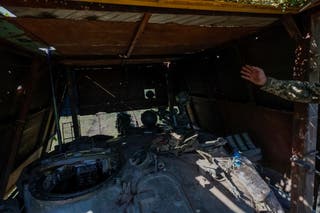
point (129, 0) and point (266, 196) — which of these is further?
point (266, 196)

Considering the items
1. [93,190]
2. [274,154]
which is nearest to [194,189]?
[93,190]

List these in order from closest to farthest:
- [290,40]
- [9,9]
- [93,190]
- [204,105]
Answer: [9,9] → [93,190] → [290,40] → [204,105]

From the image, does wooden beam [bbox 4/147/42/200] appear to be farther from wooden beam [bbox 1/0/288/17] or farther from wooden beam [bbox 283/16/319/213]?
wooden beam [bbox 283/16/319/213]

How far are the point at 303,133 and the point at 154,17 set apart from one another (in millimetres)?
2707

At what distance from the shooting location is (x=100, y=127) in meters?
8.62

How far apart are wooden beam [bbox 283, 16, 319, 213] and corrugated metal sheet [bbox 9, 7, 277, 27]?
1.81ft

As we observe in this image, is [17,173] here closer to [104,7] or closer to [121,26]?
[121,26]

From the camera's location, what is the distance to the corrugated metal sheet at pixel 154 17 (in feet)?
7.73

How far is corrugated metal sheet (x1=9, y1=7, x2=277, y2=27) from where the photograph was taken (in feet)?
7.73

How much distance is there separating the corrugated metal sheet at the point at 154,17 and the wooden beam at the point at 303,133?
21.7 inches

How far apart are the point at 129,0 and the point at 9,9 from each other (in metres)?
1.11

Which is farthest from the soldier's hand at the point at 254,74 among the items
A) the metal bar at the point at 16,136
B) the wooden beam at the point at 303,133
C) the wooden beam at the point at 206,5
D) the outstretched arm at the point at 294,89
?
the metal bar at the point at 16,136

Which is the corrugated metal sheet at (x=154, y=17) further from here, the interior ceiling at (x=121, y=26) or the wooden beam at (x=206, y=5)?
the wooden beam at (x=206, y=5)

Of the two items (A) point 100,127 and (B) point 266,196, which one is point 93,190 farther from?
(A) point 100,127
